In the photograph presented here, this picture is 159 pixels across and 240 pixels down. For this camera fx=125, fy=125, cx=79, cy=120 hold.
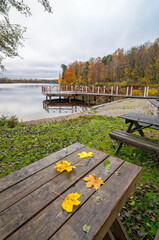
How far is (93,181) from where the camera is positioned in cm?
127

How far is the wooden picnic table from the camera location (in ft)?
2.77

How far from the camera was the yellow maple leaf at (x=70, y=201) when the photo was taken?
98 cm

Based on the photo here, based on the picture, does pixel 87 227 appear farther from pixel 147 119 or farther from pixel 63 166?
pixel 147 119

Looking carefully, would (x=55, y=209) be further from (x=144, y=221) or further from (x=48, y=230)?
(x=144, y=221)

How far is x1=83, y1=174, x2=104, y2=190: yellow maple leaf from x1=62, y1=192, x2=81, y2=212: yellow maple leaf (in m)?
0.17

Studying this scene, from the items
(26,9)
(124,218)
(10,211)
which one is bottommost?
(124,218)

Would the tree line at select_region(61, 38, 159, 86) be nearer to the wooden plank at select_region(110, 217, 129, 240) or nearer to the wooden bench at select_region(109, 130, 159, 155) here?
the wooden bench at select_region(109, 130, 159, 155)

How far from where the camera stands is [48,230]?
84 centimetres

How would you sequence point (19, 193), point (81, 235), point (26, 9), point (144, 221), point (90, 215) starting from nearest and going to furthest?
point (81, 235) < point (90, 215) < point (19, 193) < point (144, 221) < point (26, 9)

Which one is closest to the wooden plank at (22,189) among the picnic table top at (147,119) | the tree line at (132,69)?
the picnic table top at (147,119)

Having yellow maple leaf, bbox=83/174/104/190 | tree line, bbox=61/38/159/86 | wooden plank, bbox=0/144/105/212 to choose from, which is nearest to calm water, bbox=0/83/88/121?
wooden plank, bbox=0/144/105/212

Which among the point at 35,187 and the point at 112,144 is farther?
the point at 112,144

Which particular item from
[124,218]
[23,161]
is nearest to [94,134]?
[23,161]

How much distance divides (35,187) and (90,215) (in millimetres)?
575
